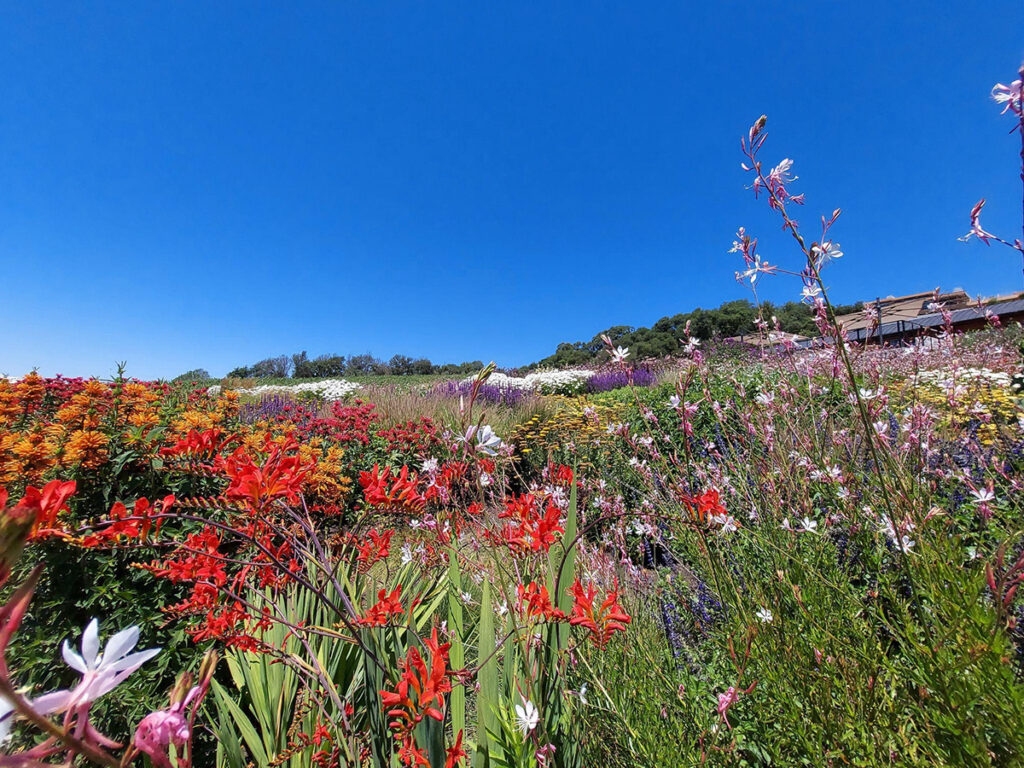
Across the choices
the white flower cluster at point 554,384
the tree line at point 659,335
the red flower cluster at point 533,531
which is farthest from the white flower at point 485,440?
the tree line at point 659,335

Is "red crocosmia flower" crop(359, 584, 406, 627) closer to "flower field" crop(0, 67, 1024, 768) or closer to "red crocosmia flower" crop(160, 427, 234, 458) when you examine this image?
"flower field" crop(0, 67, 1024, 768)

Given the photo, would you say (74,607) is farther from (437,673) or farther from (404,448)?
(404,448)

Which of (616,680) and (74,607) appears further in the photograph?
(74,607)

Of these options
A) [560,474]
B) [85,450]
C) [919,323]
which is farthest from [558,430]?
[919,323]

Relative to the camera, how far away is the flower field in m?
1.08

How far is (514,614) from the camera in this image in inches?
53.0

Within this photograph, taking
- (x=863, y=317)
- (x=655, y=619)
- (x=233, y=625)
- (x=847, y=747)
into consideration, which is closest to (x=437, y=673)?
(x=233, y=625)

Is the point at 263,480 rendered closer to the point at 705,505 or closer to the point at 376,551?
the point at 376,551

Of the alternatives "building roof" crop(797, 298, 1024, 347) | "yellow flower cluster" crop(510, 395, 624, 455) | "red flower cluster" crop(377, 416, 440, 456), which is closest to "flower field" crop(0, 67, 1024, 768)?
"building roof" crop(797, 298, 1024, 347)

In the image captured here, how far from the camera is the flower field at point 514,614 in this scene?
1080 millimetres

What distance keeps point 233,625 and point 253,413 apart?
727cm

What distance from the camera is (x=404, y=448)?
18.7 feet

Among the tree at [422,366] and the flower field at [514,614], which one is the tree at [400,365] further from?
the flower field at [514,614]

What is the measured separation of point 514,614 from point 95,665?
1003 millimetres
